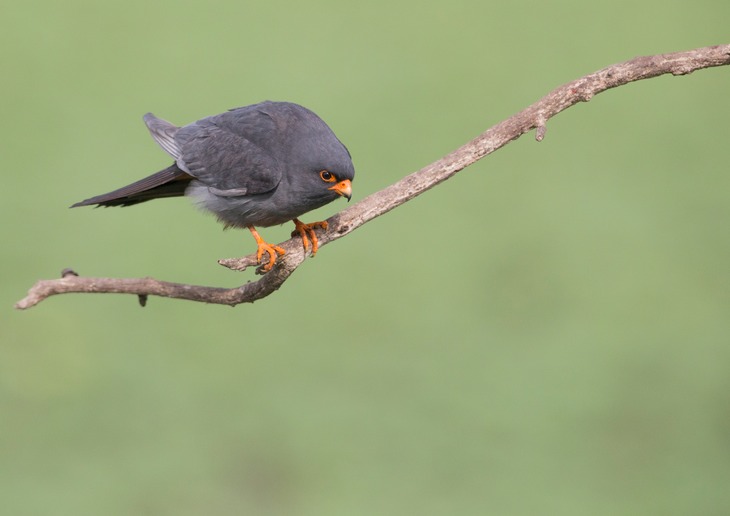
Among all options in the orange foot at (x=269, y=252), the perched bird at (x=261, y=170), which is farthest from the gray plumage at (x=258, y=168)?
the orange foot at (x=269, y=252)

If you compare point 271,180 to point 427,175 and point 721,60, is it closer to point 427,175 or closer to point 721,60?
point 427,175

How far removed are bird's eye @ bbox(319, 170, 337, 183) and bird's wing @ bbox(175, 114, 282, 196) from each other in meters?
0.12

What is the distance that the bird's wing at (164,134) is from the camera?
310 centimetres

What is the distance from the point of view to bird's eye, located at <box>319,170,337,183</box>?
2.78 metres

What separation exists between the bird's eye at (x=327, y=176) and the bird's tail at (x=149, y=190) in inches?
18.0

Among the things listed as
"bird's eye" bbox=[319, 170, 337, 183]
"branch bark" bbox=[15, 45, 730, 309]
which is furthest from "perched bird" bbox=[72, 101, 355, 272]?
"branch bark" bbox=[15, 45, 730, 309]

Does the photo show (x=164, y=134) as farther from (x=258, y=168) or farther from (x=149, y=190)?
(x=258, y=168)

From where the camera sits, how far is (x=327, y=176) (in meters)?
2.79

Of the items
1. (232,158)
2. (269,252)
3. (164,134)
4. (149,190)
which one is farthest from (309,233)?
(164,134)

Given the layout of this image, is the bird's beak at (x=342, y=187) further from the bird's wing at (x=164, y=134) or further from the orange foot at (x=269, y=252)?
the bird's wing at (x=164, y=134)

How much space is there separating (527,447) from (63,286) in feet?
8.65

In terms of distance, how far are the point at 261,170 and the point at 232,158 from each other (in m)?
0.12

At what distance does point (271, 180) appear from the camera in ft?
9.27

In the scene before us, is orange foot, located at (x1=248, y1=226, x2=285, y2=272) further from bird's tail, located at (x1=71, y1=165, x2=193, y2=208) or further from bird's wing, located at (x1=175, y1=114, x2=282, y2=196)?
bird's tail, located at (x1=71, y1=165, x2=193, y2=208)
